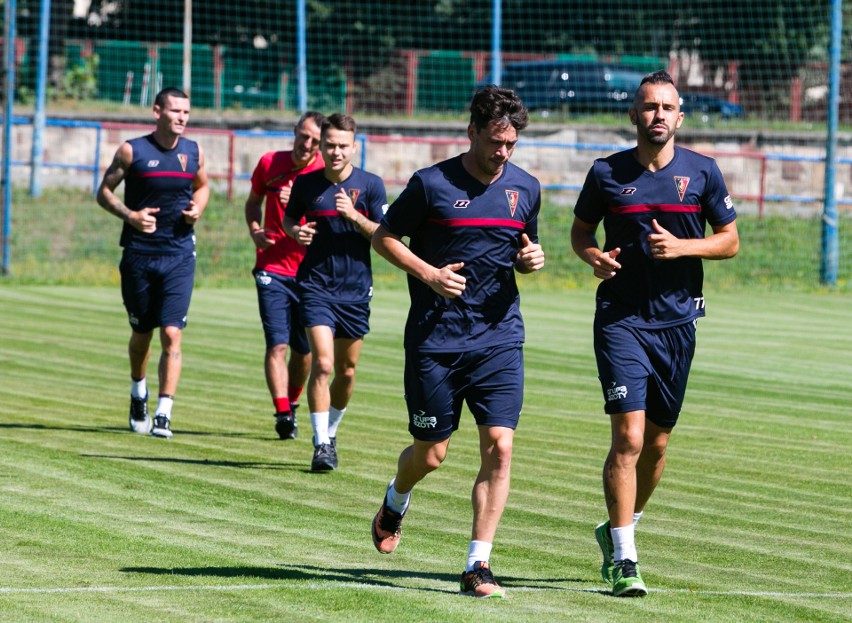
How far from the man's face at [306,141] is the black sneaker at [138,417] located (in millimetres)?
2202

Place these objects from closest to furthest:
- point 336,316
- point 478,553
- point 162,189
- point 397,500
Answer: point 478,553
point 397,500
point 336,316
point 162,189

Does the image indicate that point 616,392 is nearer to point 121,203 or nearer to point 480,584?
point 480,584

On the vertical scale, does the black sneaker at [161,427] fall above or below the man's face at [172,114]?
below

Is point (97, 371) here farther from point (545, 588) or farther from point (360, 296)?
point (545, 588)

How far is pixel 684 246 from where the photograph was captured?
668cm

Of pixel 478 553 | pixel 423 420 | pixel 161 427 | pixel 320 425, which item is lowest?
pixel 161 427

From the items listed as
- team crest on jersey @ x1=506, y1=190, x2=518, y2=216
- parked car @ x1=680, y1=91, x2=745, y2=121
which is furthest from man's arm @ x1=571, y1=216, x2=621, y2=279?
parked car @ x1=680, y1=91, x2=745, y2=121

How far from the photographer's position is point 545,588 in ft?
21.7

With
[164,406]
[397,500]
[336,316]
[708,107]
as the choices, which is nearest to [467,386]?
[397,500]

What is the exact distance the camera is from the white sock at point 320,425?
9844 millimetres

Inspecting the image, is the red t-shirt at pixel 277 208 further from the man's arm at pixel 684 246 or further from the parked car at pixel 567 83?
the parked car at pixel 567 83

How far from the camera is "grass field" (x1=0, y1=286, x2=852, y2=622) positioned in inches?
248

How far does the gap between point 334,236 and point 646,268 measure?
3.75 meters

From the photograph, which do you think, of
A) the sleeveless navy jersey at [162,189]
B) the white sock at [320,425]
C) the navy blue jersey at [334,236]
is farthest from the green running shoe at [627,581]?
the sleeveless navy jersey at [162,189]
